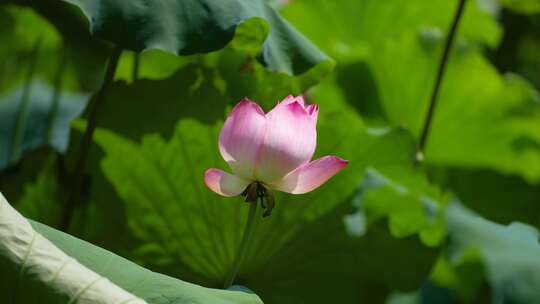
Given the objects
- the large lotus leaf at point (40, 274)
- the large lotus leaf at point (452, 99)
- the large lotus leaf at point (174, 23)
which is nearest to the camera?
the large lotus leaf at point (40, 274)

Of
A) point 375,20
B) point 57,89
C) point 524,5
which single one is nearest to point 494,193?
point 524,5

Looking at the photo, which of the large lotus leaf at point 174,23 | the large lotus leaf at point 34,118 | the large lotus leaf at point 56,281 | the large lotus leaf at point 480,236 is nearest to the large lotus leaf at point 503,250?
the large lotus leaf at point 480,236

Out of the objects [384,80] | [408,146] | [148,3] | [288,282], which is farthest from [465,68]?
[148,3]

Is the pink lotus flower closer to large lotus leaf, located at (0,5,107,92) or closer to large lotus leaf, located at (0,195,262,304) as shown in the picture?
large lotus leaf, located at (0,195,262,304)

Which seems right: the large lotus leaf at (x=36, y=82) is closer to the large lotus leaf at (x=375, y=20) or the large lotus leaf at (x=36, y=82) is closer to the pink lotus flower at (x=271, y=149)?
the pink lotus flower at (x=271, y=149)

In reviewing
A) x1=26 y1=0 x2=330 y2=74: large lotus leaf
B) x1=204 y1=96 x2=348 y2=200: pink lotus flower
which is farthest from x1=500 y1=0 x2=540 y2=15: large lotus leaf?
x1=204 y1=96 x2=348 y2=200: pink lotus flower

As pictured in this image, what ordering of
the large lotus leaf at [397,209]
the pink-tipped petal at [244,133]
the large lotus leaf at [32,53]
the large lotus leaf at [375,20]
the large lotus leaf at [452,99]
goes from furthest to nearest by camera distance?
1. the large lotus leaf at [375,20]
2. the large lotus leaf at [452,99]
3. the large lotus leaf at [32,53]
4. the large lotus leaf at [397,209]
5. the pink-tipped petal at [244,133]

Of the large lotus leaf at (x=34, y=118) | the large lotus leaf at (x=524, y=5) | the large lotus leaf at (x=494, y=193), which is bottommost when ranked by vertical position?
the large lotus leaf at (x=494, y=193)
